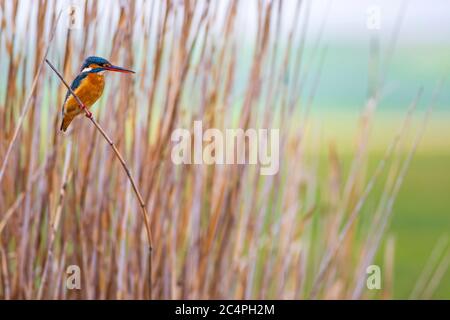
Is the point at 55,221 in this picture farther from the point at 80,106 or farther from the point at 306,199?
the point at 306,199

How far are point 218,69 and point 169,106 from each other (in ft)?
0.32

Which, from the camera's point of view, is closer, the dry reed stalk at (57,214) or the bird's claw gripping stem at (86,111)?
the bird's claw gripping stem at (86,111)

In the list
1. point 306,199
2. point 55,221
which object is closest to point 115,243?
point 55,221

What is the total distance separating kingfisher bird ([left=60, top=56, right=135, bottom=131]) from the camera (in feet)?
1.81

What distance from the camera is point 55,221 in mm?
791

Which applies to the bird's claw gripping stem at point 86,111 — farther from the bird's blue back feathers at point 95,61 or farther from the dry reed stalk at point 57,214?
the dry reed stalk at point 57,214

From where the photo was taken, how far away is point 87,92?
1.82 feet

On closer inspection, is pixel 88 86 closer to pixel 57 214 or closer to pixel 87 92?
pixel 87 92

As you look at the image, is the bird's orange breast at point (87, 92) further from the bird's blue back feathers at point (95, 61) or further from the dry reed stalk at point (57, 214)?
the dry reed stalk at point (57, 214)

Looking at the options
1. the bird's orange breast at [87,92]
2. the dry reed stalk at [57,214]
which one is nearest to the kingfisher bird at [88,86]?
the bird's orange breast at [87,92]

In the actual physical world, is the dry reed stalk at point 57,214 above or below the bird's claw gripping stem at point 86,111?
below

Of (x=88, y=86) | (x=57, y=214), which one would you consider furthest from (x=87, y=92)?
(x=57, y=214)

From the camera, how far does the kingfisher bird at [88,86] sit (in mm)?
553

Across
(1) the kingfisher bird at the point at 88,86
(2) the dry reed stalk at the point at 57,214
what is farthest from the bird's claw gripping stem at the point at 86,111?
(2) the dry reed stalk at the point at 57,214
